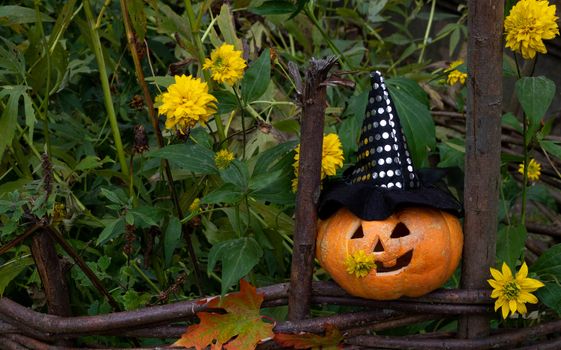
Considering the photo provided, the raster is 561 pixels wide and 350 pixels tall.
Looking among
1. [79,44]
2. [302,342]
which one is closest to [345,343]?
[302,342]

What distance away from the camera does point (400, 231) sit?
89cm

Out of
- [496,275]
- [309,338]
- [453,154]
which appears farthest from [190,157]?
[453,154]

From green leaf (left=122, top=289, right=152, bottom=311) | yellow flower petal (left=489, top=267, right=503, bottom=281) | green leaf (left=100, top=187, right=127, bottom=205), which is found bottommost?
green leaf (left=122, top=289, right=152, bottom=311)

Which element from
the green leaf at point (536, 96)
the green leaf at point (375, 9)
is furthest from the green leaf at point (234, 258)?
the green leaf at point (375, 9)

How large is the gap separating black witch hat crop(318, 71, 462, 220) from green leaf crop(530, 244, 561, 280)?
0.14 m

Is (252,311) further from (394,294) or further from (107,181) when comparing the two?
(107,181)

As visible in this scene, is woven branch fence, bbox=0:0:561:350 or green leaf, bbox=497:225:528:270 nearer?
woven branch fence, bbox=0:0:561:350

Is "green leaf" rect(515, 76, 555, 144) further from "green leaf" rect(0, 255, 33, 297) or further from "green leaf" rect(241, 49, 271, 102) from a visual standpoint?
"green leaf" rect(0, 255, 33, 297)

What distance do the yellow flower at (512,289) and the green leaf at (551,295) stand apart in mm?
43

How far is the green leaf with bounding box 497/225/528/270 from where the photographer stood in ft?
3.16

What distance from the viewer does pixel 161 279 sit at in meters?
1.11

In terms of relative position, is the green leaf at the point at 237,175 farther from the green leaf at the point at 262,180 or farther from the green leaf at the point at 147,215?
the green leaf at the point at 147,215

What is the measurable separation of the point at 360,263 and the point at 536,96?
10.8 inches

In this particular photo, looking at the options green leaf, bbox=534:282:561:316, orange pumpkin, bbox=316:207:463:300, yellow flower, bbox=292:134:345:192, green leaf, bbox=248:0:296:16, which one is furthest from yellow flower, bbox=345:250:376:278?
green leaf, bbox=248:0:296:16
